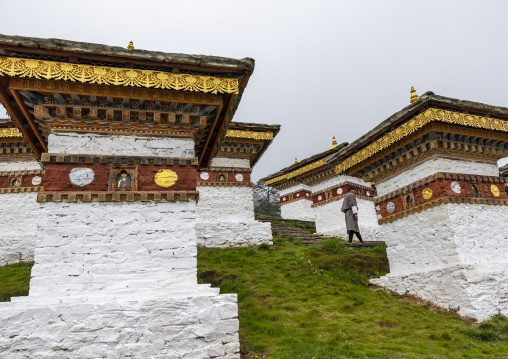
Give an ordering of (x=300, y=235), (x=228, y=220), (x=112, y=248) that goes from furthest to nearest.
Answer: (x=300, y=235) → (x=228, y=220) → (x=112, y=248)

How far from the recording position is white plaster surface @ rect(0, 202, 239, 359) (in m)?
4.02

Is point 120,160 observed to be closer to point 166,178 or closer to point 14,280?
point 166,178

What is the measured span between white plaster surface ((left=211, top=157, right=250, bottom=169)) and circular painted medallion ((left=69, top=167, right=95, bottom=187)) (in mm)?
7480

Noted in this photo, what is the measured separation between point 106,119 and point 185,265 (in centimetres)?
245

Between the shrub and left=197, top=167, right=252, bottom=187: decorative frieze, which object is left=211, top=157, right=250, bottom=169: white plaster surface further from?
the shrub

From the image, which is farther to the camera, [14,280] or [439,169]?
[14,280]

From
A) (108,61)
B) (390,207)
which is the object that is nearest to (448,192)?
(390,207)

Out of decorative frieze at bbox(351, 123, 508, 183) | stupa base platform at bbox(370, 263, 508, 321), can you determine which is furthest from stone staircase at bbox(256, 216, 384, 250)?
stupa base platform at bbox(370, 263, 508, 321)

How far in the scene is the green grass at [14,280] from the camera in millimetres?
6910

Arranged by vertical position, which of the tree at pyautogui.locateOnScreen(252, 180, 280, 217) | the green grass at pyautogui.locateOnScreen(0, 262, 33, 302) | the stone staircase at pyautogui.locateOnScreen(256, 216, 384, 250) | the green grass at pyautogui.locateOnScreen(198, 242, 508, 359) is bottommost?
the green grass at pyautogui.locateOnScreen(198, 242, 508, 359)

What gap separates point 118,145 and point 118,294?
213cm

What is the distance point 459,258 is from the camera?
634 cm

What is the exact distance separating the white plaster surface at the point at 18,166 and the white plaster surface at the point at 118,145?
7.61 metres

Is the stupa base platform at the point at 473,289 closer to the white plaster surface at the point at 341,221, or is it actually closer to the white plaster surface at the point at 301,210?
the white plaster surface at the point at 341,221
